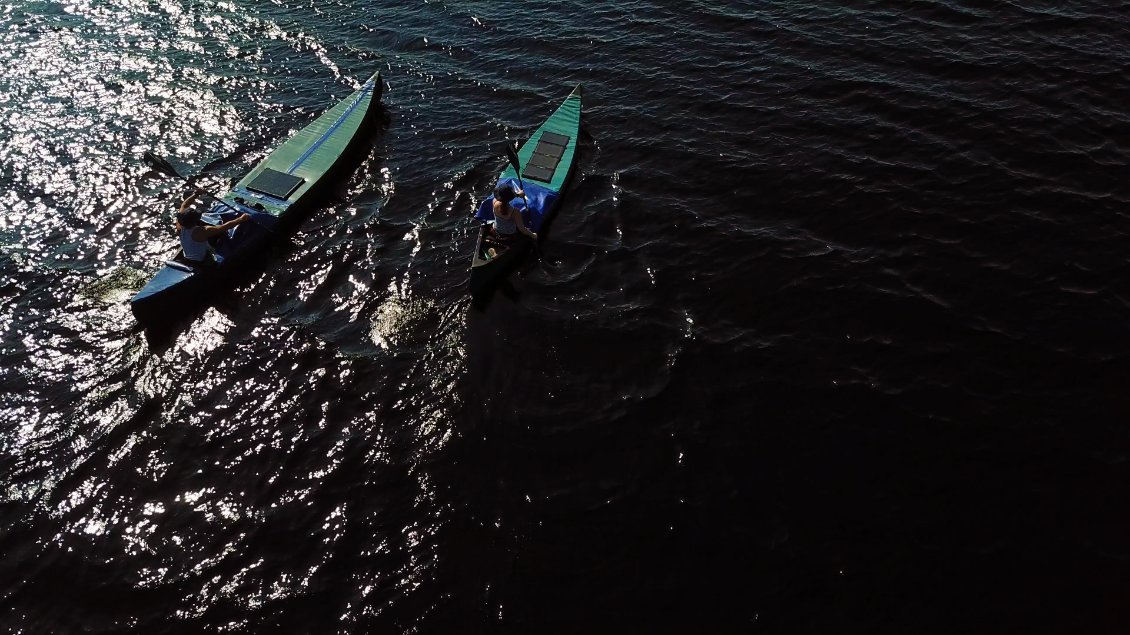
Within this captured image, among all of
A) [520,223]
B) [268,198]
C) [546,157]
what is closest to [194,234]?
[268,198]

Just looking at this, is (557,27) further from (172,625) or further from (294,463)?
(172,625)

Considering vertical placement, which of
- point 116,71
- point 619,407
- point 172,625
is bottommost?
point 172,625

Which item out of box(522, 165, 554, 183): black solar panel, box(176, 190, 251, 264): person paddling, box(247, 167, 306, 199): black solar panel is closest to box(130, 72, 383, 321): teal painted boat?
box(247, 167, 306, 199): black solar panel

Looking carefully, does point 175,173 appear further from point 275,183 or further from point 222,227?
point 222,227

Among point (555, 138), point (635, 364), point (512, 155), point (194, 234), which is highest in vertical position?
point (512, 155)

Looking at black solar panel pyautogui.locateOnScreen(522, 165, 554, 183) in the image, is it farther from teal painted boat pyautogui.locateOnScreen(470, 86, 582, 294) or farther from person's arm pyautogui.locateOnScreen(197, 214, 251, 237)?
person's arm pyautogui.locateOnScreen(197, 214, 251, 237)

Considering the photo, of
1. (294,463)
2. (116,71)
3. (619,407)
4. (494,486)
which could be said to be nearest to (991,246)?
(619,407)

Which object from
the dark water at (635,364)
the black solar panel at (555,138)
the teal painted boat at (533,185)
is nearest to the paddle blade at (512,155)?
the teal painted boat at (533,185)
